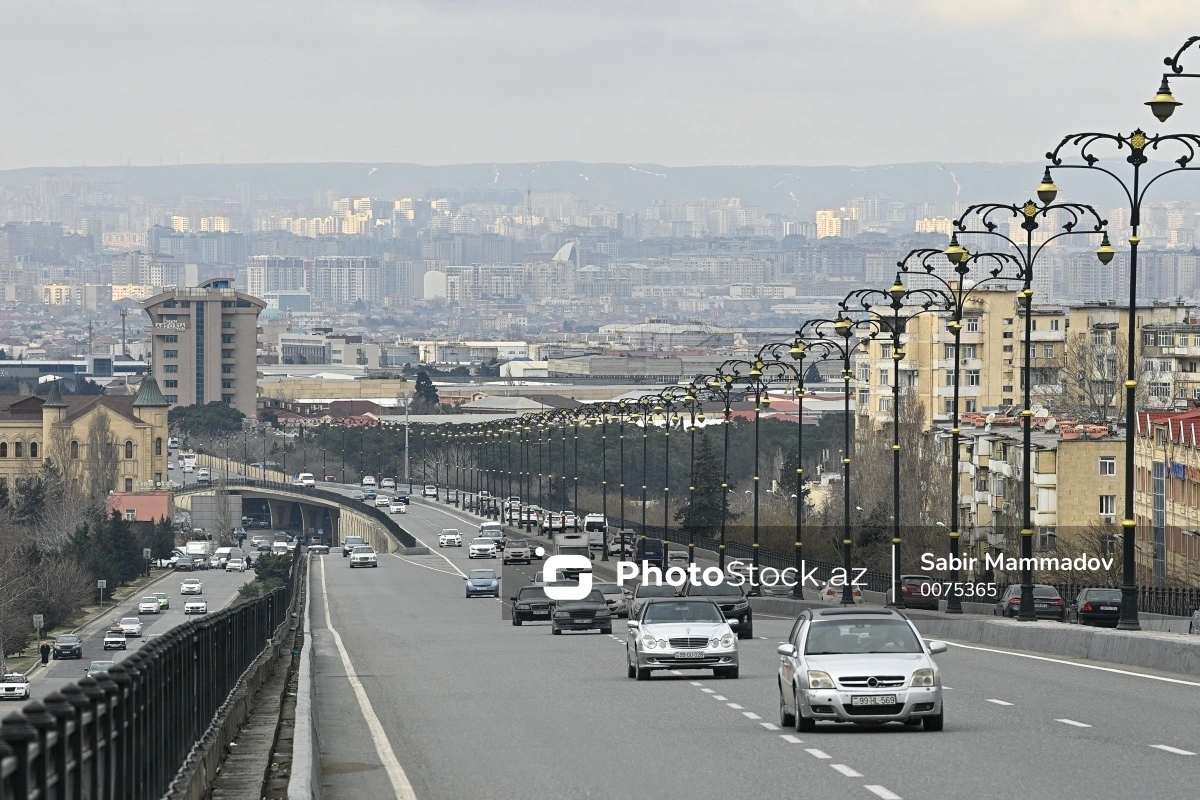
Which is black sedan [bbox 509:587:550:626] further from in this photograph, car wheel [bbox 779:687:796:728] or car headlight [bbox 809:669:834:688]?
car headlight [bbox 809:669:834:688]

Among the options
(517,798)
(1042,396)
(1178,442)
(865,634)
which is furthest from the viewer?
(1042,396)

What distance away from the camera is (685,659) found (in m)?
33.1

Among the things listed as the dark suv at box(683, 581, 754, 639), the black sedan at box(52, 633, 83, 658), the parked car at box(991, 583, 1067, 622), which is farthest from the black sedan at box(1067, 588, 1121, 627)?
the black sedan at box(52, 633, 83, 658)

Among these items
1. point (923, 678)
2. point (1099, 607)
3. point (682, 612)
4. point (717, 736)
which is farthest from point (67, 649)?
point (923, 678)

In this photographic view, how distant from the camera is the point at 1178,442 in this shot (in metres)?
83.5

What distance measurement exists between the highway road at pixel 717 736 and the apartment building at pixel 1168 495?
38.3 metres

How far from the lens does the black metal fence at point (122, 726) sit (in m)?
9.16

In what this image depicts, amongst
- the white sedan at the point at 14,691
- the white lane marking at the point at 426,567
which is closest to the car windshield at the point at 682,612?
the white sedan at the point at 14,691

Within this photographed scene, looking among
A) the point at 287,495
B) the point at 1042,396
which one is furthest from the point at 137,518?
the point at 1042,396

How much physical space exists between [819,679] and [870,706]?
0.54 meters

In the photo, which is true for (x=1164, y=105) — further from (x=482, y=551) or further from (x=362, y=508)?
(x=362, y=508)

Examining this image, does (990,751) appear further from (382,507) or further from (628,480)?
(628,480)

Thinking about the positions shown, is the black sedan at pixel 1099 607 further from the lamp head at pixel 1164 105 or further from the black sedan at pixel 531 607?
the lamp head at pixel 1164 105

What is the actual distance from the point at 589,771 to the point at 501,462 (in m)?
173
